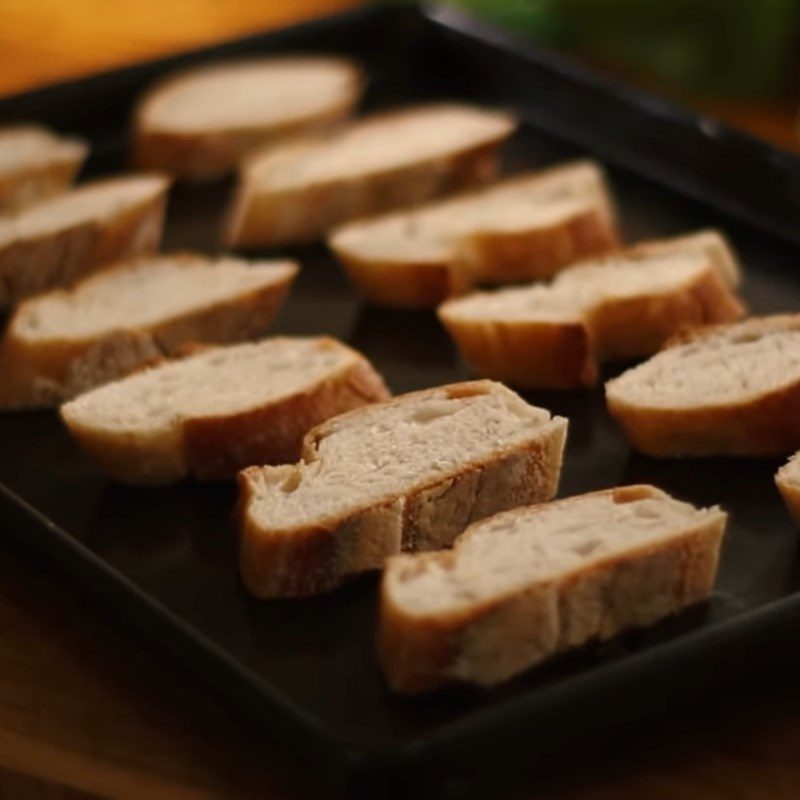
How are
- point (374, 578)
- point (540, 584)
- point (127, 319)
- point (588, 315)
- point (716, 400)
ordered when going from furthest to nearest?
point (127, 319) → point (588, 315) → point (716, 400) → point (374, 578) → point (540, 584)

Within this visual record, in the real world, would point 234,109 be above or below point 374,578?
above

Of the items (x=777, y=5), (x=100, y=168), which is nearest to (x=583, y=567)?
Answer: (x=100, y=168)

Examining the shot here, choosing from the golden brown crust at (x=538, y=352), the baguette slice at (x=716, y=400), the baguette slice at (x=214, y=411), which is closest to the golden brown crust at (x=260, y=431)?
the baguette slice at (x=214, y=411)

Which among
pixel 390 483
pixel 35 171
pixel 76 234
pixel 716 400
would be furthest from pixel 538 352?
pixel 35 171

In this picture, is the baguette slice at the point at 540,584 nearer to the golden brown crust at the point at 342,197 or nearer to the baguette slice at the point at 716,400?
the baguette slice at the point at 716,400

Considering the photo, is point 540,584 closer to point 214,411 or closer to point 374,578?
point 374,578

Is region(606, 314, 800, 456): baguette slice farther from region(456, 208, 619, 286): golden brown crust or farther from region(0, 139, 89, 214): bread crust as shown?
region(0, 139, 89, 214): bread crust

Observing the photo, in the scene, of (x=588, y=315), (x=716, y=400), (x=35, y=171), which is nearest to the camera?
(x=716, y=400)
